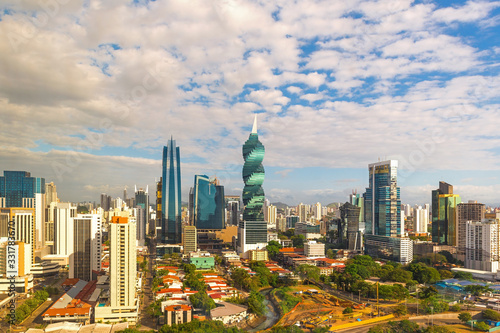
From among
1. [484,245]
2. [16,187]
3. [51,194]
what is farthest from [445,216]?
[16,187]

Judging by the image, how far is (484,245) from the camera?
23422mm

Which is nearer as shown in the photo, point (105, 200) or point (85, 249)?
point (85, 249)

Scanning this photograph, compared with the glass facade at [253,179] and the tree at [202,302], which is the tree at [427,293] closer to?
the tree at [202,302]

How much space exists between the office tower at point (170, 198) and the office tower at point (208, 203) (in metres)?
3.48

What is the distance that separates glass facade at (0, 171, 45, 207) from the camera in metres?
33.7

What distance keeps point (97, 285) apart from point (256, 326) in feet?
26.1

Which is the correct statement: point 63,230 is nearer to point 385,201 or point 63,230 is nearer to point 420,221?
point 385,201

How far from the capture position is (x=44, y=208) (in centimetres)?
2905

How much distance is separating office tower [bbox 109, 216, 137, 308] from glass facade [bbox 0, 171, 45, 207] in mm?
24733

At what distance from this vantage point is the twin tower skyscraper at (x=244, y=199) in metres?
31.2

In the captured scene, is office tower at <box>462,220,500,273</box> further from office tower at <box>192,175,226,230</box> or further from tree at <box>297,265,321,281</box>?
office tower at <box>192,175,226,230</box>

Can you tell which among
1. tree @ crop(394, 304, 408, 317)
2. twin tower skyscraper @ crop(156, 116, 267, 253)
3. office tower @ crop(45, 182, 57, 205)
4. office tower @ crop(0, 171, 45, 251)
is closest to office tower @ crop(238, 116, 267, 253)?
twin tower skyscraper @ crop(156, 116, 267, 253)

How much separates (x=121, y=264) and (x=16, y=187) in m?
26.1

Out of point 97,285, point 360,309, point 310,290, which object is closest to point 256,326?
point 360,309
